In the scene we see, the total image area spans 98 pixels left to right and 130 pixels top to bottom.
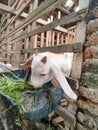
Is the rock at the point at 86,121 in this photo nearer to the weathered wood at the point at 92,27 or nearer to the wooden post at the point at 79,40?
the wooden post at the point at 79,40

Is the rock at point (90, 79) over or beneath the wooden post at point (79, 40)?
beneath

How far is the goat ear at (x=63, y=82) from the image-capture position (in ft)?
4.23

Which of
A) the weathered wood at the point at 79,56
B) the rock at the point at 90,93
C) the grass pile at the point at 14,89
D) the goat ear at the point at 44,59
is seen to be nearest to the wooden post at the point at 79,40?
the weathered wood at the point at 79,56

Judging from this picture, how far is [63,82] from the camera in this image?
133cm

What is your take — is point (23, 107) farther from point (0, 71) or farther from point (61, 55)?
point (0, 71)

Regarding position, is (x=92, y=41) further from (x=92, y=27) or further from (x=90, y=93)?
(x=90, y=93)

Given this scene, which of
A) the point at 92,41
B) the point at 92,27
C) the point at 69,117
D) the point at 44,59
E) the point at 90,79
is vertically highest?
the point at 92,27

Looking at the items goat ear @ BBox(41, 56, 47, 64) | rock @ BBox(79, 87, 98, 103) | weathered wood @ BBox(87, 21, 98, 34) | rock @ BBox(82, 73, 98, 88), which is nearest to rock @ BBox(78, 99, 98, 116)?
rock @ BBox(79, 87, 98, 103)

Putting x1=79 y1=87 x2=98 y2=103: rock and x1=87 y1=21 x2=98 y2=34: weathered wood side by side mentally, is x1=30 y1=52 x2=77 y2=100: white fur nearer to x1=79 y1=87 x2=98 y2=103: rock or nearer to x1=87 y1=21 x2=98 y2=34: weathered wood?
x1=79 y1=87 x2=98 y2=103: rock

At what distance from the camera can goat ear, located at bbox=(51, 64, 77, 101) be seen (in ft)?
4.23

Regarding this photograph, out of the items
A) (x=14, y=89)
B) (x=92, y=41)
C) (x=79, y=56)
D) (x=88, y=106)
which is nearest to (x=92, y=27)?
(x=92, y=41)

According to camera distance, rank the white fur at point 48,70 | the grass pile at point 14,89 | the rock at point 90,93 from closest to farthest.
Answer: the rock at point 90,93
the white fur at point 48,70
the grass pile at point 14,89

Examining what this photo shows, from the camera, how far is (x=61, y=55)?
1.61 m

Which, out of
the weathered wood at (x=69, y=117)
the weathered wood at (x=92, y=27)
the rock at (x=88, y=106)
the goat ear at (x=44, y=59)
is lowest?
the weathered wood at (x=69, y=117)
